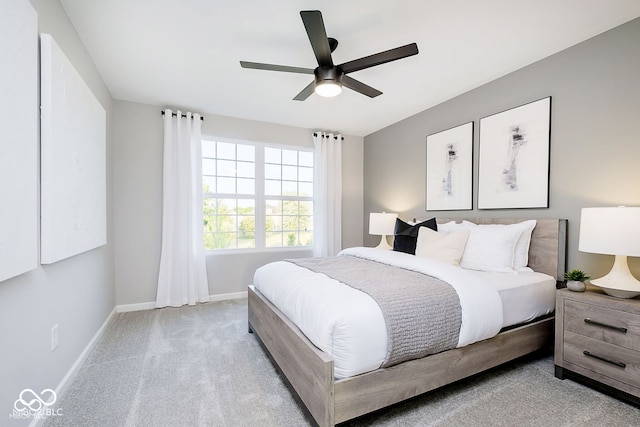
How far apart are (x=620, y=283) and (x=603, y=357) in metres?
0.48

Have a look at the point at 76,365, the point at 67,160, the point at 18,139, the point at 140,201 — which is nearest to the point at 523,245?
the point at 18,139

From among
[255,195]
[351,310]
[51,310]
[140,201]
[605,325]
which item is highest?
[255,195]

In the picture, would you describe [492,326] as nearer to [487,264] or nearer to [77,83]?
[487,264]

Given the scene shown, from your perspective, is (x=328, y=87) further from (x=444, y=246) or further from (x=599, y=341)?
(x=599, y=341)

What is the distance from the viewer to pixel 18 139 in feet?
4.22

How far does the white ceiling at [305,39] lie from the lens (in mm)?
1869

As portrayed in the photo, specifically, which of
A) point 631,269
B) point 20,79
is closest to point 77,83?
point 20,79

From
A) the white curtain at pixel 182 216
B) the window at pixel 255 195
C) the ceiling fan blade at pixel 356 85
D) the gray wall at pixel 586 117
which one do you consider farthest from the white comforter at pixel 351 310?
the window at pixel 255 195

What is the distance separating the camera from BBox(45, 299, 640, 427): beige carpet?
157 centimetres

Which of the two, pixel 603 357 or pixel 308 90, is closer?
pixel 603 357

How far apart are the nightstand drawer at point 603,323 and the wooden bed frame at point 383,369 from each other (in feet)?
0.83

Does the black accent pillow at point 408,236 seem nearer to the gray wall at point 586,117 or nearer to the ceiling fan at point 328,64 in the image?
the gray wall at point 586,117

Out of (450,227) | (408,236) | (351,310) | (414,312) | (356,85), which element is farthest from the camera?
(408,236)

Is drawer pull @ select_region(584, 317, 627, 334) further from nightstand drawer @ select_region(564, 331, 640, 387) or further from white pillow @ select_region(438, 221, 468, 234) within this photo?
white pillow @ select_region(438, 221, 468, 234)
